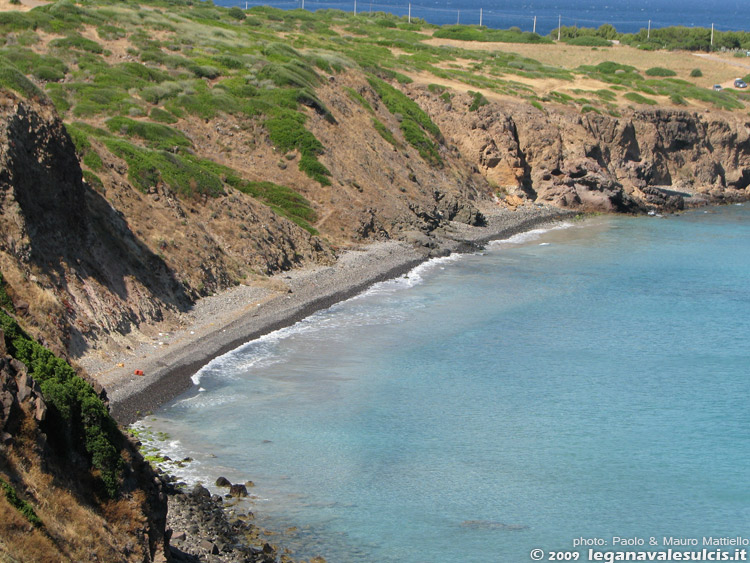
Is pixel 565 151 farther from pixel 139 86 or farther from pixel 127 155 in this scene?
pixel 127 155

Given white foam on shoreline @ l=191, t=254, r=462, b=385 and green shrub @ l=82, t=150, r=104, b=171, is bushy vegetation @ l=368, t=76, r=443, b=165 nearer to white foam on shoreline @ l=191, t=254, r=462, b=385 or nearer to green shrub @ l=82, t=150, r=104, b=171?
white foam on shoreline @ l=191, t=254, r=462, b=385

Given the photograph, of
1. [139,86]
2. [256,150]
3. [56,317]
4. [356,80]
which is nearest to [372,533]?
[56,317]

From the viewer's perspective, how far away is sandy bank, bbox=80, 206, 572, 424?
69.4 feet

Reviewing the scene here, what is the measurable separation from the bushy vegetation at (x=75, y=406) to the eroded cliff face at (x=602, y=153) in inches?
1686

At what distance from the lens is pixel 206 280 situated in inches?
1131

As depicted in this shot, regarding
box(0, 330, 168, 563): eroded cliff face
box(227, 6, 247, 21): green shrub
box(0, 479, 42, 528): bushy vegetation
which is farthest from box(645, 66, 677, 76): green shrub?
box(0, 479, 42, 528): bushy vegetation

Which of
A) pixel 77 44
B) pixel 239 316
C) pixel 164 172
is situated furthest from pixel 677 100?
pixel 239 316

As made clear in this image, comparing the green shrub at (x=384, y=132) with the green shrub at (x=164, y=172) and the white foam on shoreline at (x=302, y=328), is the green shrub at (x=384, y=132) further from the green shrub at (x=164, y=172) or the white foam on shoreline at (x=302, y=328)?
the green shrub at (x=164, y=172)

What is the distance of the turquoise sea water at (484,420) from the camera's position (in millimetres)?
16484

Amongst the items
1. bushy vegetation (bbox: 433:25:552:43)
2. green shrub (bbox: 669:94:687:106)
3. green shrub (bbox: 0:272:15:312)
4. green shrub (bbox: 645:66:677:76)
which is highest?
bushy vegetation (bbox: 433:25:552:43)

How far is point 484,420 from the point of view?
21203mm

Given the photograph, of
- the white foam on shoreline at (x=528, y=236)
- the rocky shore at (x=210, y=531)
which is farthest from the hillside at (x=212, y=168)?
the white foam on shoreline at (x=528, y=236)

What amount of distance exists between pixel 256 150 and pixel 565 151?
74.8 feet

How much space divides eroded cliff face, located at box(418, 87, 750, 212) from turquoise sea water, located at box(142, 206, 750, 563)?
19974 millimetres
